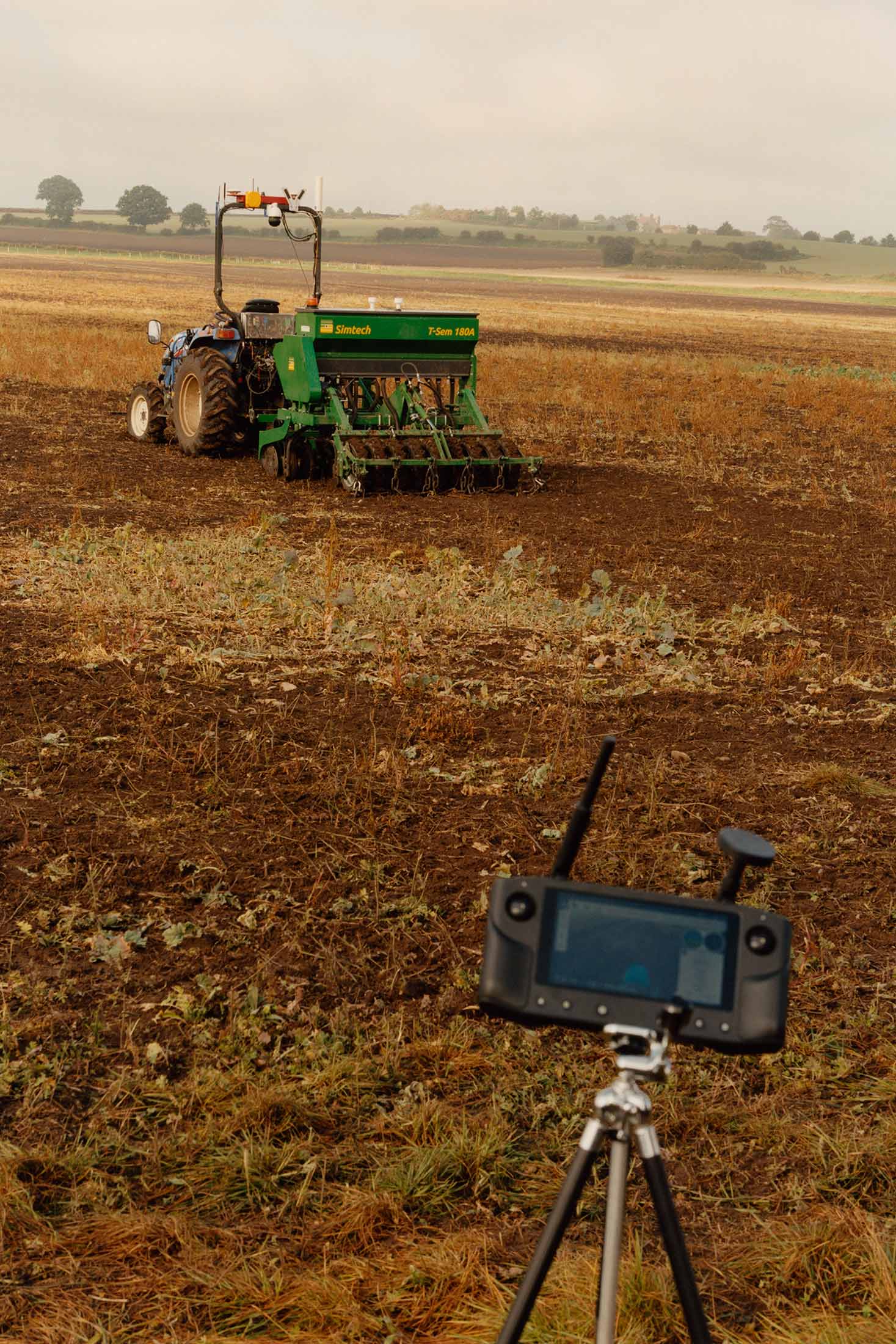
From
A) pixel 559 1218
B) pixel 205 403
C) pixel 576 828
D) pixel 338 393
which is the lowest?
pixel 559 1218

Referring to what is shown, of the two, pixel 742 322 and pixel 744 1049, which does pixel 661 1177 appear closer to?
pixel 744 1049

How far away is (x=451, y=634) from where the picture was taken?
29.5ft

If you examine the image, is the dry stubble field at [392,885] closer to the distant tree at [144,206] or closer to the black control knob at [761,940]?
the black control knob at [761,940]

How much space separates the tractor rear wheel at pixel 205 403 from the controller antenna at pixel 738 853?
13.5 m

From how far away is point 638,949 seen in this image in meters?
1.82

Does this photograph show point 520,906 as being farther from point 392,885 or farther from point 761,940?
point 392,885

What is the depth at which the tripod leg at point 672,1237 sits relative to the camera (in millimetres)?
1753

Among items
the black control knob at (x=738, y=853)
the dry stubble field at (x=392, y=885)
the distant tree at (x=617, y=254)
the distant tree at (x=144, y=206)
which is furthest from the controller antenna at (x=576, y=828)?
the distant tree at (x=144, y=206)

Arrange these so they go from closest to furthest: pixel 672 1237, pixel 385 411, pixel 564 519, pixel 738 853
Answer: pixel 672 1237, pixel 738 853, pixel 564 519, pixel 385 411

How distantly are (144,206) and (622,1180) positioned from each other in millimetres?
207488

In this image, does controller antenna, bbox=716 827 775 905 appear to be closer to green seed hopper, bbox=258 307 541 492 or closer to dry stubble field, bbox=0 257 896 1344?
dry stubble field, bbox=0 257 896 1344

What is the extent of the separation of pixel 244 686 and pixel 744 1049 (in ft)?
20.0

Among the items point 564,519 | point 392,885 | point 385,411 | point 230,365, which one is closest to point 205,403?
point 230,365

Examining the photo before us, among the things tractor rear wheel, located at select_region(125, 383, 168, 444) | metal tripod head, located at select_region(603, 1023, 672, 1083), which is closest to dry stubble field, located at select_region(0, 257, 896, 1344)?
metal tripod head, located at select_region(603, 1023, 672, 1083)
